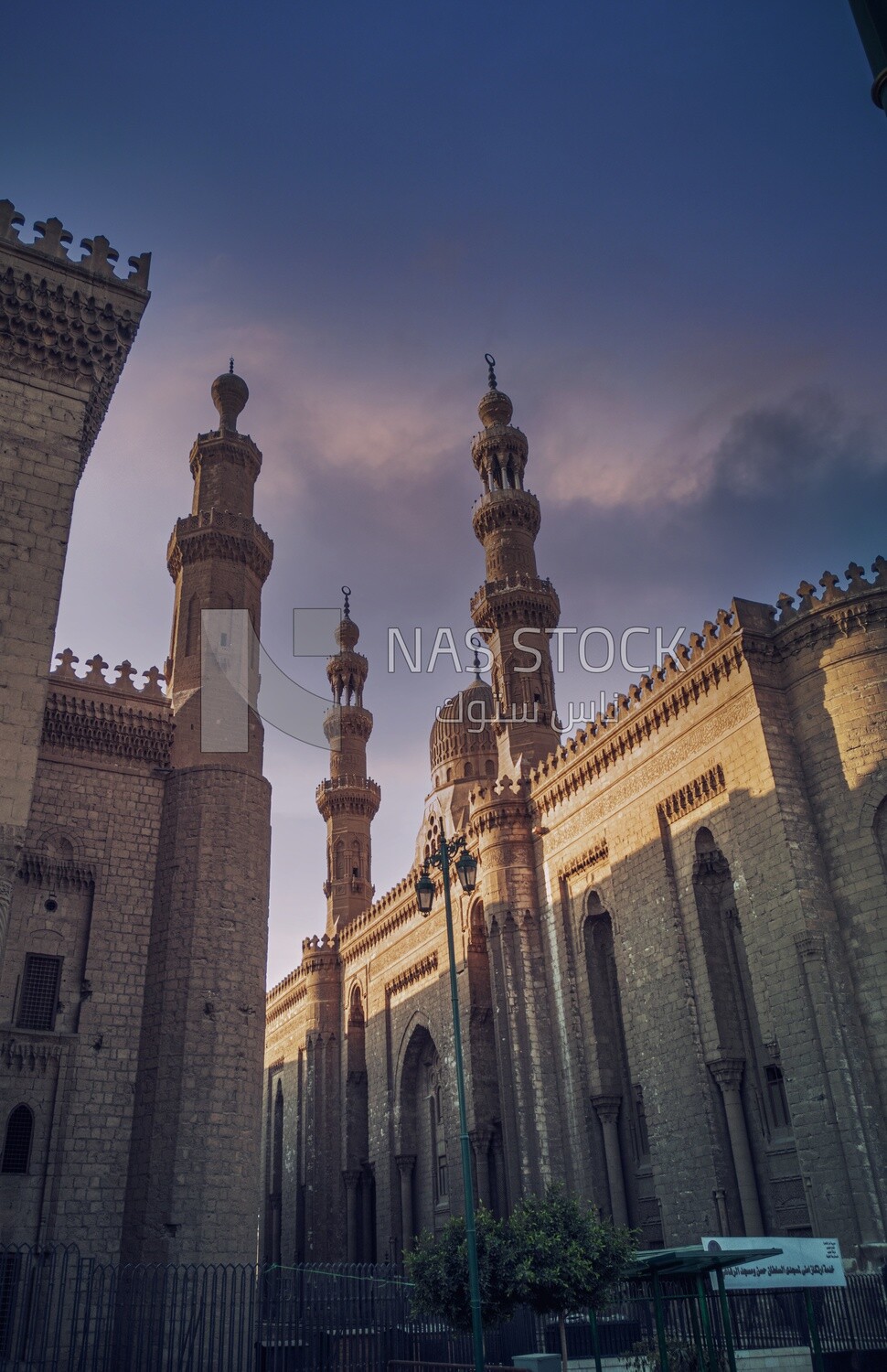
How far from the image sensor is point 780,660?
19828mm

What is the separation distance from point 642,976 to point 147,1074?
947cm

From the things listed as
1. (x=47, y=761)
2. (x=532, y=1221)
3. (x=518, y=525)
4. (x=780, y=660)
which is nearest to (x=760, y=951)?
(x=780, y=660)

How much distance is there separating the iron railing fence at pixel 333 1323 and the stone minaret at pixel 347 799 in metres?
23.9

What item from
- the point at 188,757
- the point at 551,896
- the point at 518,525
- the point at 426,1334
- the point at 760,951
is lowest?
the point at 426,1334

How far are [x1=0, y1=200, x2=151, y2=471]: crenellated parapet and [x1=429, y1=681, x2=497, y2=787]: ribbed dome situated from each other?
25.6 meters

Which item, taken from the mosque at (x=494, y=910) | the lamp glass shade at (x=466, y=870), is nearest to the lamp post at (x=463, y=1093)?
the lamp glass shade at (x=466, y=870)

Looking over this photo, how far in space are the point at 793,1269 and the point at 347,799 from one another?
1156 inches

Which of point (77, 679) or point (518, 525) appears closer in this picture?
point (77, 679)

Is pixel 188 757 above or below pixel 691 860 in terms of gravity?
above

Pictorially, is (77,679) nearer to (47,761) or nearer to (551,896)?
(47,761)

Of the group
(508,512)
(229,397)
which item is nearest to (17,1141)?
(229,397)

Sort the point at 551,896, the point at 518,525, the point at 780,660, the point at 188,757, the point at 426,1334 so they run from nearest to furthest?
1. the point at 426,1334
2. the point at 780,660
3. the point at 188,757
4. the point at 551,896
5. the point at 518,525

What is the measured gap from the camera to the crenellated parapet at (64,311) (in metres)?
16.7

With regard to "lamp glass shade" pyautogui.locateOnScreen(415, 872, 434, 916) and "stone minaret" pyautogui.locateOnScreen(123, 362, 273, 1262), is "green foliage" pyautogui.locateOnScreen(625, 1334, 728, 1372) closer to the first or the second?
"lamp glass shade" pyautogui.locateOnScreen(415, 872, 434, 916)
